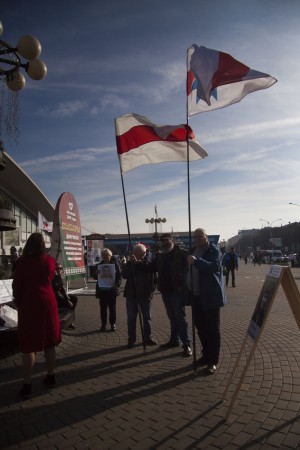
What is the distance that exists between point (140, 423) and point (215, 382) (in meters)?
1.33

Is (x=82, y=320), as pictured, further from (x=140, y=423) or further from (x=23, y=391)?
(x=140, y=423)

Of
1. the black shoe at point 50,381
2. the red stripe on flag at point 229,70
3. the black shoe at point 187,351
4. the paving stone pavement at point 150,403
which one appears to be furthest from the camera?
the black shoe at point 187,351

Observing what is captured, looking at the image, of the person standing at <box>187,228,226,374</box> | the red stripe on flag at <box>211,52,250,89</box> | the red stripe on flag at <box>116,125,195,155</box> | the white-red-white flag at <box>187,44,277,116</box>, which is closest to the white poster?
the red stripe on flag at <box>116,125,195,155</box>

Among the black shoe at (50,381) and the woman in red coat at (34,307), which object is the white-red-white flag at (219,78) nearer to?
the woman in red coat at (34,307)

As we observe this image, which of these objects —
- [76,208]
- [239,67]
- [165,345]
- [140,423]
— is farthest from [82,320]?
[239,67]

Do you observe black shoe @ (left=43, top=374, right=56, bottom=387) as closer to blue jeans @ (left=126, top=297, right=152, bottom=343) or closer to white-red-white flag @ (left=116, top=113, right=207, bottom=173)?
blue jeans @ (left=126, top=297, right=152, bottom=343)

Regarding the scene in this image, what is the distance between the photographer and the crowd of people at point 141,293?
4.07m

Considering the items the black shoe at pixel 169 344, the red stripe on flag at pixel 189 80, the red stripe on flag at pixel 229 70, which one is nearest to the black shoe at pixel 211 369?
the black shoe at pixel 169 344

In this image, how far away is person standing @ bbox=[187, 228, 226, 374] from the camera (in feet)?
15.4

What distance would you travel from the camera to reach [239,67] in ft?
17.6

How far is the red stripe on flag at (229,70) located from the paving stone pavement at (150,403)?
14.1 ft

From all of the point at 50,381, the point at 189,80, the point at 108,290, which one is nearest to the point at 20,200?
the point at 108,290

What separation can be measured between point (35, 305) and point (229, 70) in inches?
174

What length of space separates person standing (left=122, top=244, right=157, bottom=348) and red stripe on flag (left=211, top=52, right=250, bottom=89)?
3.16m
